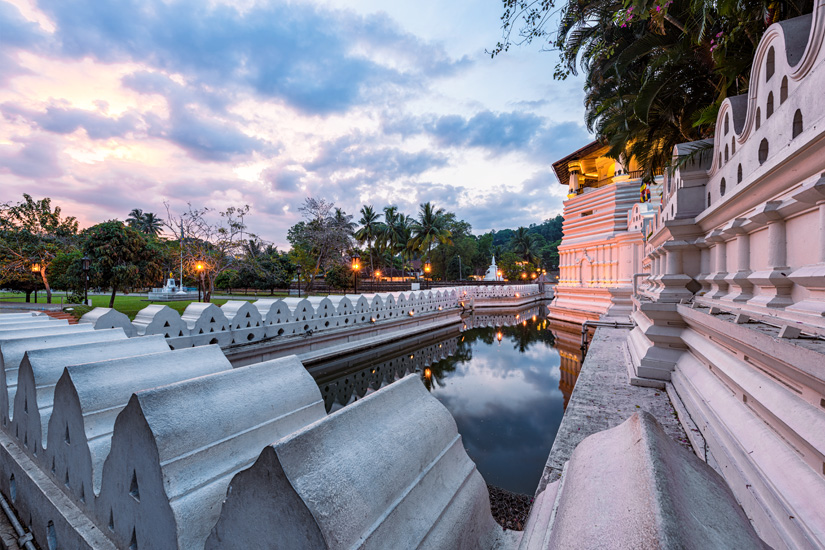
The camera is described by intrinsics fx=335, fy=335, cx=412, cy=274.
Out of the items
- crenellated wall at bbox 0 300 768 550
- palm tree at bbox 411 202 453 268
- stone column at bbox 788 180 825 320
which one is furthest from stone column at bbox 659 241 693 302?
palm tree at bbox 411 202 453 268

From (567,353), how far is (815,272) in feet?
27.6

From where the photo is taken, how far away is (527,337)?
1216cm

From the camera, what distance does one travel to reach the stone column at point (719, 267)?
10.6ft

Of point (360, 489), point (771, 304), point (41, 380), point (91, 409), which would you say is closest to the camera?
point (360, 489)

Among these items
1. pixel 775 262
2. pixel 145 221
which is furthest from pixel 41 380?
pixel 145 221

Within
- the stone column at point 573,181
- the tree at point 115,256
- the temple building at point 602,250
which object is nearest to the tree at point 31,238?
the tree at point 115,256

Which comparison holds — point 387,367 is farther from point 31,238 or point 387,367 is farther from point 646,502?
point 31,238

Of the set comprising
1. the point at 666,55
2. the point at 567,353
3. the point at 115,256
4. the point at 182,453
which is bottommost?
the point at 567,353

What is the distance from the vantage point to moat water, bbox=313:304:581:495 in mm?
4105

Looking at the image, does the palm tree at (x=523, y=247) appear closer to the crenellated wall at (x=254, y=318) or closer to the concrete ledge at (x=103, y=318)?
the crenellated wall at (x=254, y=318)

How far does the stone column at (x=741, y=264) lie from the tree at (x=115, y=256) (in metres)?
20.1

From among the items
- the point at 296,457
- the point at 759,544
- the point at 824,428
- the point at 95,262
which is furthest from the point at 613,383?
the point at 95,262

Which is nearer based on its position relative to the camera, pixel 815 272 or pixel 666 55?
pixel 815 272

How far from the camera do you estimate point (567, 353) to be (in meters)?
9.55
